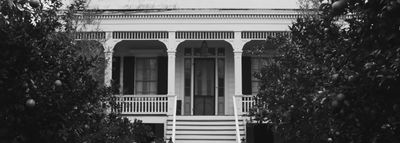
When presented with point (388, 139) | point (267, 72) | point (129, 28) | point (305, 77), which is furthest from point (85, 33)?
point (388, 139)

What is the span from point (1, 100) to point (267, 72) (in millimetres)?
6506

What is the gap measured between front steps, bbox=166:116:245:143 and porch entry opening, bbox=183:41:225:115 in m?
2.10

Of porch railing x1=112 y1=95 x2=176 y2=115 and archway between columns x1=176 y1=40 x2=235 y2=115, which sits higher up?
archway between columns x1=176 y1=40 x2=235 y2=115

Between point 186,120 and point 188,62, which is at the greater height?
point 188,62

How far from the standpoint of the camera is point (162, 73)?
1948 centimetres

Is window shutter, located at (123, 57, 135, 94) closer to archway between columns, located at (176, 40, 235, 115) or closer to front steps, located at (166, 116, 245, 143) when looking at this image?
archway between columns, located at (176, 40, 235, 115)

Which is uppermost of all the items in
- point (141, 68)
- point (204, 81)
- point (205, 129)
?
point (141, 68)

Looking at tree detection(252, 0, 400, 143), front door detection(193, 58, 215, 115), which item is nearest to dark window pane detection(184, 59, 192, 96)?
front door detection(193, 58, 215, 115)

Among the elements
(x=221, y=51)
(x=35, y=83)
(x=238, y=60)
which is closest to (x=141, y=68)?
(x=221, y=51)

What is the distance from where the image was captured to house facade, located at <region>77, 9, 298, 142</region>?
666 inches

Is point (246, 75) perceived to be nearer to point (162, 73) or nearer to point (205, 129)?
point (162, 73)

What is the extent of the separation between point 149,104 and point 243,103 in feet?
9.72

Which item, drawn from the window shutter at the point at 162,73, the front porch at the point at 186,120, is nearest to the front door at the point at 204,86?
the window shutter at the point at 162,73

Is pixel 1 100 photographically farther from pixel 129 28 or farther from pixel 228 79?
pixel 228 79
